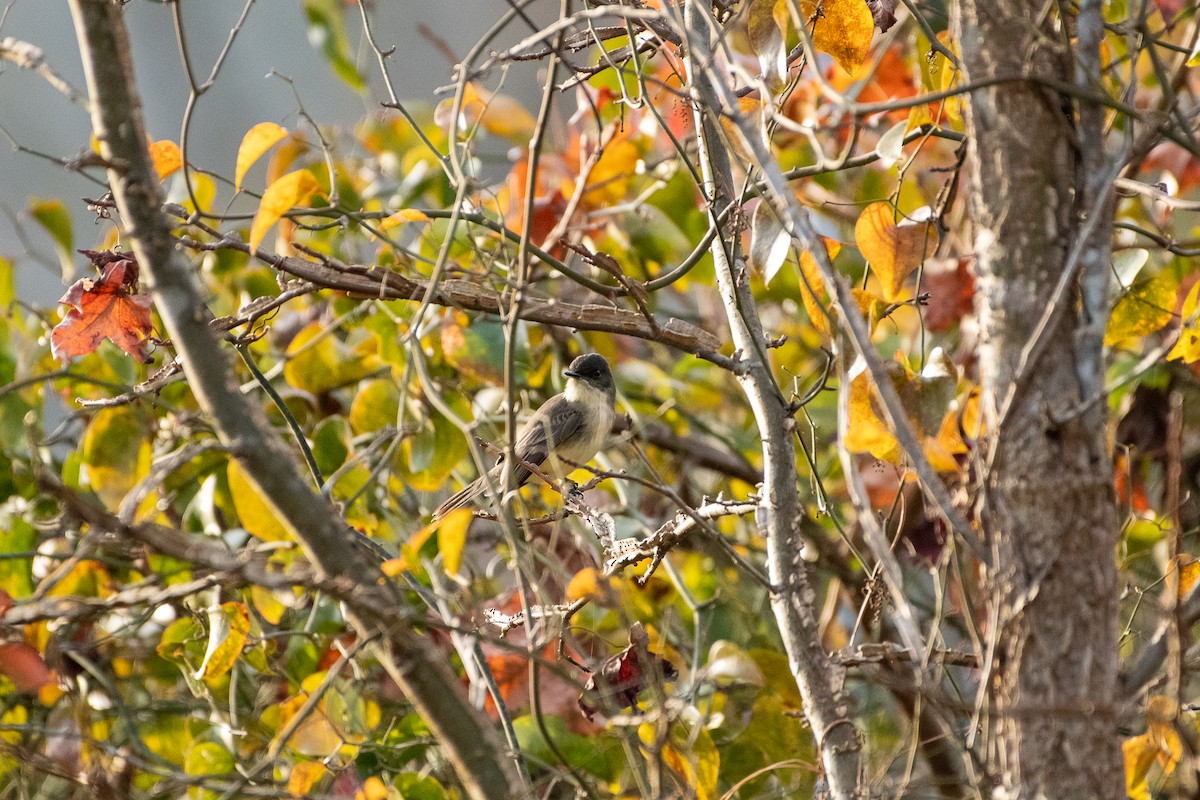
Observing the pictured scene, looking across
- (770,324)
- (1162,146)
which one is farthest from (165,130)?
(1162,146)

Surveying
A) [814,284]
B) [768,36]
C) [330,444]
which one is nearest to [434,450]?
[330,444]

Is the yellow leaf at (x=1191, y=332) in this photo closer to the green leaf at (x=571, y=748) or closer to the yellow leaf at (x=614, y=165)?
the green leaf at (x=571, y=748)

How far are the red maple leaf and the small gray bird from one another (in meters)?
1.49

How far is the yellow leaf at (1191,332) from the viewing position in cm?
211

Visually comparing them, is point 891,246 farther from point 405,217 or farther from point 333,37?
point 333,37

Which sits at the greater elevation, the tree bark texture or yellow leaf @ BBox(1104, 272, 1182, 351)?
yellow leaf @ BBox(1104, 272, 1182, 351)

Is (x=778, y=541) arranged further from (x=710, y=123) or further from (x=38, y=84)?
(x=38, y=84)

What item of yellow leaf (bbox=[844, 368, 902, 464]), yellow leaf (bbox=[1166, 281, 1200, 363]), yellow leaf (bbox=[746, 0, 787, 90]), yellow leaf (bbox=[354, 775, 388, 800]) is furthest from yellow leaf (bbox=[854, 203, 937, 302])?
yellow leaf (bbox=[354, 775, 388, 800])

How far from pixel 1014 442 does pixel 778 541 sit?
0.64 m

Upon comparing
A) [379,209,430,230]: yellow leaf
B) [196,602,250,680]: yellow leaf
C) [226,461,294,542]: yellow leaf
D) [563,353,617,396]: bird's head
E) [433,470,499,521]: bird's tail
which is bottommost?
[196,602,250,680]: yellow leaf

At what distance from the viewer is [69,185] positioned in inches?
328

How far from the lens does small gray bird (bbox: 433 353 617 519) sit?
12.8 ft

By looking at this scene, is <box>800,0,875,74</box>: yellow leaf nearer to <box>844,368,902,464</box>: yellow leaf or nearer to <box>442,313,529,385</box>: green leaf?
<box>844,368,902,464</box>: yellow leaf

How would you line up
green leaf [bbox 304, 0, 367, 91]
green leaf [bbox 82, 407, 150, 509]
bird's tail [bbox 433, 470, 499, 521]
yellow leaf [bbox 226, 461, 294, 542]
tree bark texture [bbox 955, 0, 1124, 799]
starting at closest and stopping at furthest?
tree bark texture [bbox 955, 0, 1124, 799], yellow leaf [bbox 226, 461, 294, 542], green leaf [bbox 82, 407, 150, 509], bird's tail [bbox 433, 470, 499, 521], green leaf [bbox 304, 0, 367, 91]
